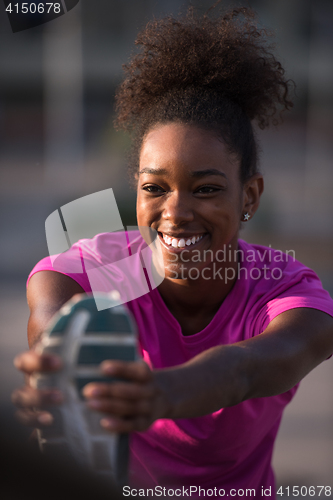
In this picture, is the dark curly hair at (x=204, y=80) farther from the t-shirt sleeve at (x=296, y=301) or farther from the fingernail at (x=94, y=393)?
the fingernail at (x=94, y=393)

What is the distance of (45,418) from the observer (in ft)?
2.32

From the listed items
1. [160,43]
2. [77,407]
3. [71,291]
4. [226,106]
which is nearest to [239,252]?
[226,106]

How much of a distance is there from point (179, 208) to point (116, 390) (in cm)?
60

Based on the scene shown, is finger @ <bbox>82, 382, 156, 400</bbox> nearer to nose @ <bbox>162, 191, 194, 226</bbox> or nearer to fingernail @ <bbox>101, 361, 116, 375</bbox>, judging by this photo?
fingernail @ <bbox>101, 361, 116, 375</bbox>

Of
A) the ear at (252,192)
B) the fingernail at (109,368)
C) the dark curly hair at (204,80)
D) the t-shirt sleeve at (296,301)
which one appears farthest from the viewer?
the ear at (252,192)

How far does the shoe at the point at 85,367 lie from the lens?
67cm

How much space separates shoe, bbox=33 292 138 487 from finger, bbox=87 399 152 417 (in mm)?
32

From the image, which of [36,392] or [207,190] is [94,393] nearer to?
[36,392]

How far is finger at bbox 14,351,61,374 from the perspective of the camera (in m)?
0.64

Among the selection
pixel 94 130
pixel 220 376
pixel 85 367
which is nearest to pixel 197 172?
pixel 220 376

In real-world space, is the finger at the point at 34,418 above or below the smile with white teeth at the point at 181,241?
below

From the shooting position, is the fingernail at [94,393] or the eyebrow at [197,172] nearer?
the fingernail at [94,393]

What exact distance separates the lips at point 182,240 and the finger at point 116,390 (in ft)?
1.90

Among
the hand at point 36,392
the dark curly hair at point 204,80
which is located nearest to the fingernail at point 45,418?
the hand at point 36,392
